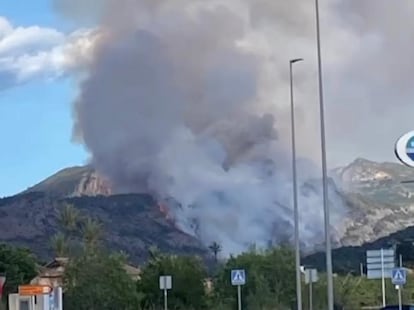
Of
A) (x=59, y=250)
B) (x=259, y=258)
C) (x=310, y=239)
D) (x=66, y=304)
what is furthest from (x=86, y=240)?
(x=310, y=239)

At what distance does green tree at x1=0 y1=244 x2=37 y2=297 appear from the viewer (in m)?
87.1

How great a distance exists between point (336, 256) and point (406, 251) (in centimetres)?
2559

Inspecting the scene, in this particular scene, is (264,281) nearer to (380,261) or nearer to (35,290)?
(380,261)

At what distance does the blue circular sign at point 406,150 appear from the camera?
2105cm

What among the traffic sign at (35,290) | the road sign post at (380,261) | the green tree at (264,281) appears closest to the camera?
the traffic sign at (35,290)

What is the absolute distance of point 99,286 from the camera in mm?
73312

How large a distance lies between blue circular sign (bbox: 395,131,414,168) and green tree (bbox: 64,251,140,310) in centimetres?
5144

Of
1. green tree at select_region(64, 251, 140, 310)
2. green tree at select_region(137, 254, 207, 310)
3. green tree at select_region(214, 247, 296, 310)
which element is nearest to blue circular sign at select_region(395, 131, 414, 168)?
green tree at select_region(214, 247, 296, 310)

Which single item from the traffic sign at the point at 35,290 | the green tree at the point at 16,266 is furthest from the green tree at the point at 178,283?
the traffic sign at the point at 35,290

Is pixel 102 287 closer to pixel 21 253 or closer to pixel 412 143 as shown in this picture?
pixel 21 253

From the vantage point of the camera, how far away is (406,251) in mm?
113688

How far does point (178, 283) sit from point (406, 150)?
6437cm

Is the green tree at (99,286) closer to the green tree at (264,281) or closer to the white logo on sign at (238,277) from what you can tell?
the green tree at (264,281)

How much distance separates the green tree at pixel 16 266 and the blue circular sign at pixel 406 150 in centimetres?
6564
